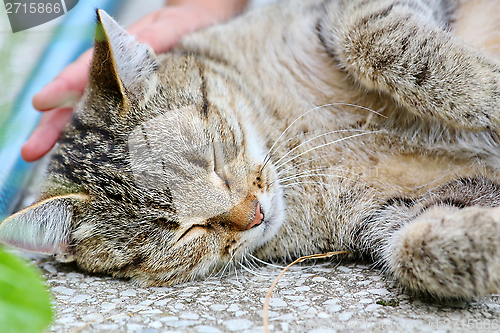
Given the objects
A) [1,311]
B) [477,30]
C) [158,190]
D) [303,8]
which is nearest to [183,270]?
[158,190]

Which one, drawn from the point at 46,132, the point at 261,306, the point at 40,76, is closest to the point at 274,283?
the point at 261,306

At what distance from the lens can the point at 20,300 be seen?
0.55m

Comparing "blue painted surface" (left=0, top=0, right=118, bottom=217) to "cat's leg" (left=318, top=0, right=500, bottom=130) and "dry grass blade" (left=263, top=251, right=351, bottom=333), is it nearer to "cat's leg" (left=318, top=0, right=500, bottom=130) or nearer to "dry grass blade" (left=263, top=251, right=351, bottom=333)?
"dry grass blade" (left=263, top=251, right=351, bottom=333)

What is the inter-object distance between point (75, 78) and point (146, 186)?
86cm

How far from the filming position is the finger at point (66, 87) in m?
1.58

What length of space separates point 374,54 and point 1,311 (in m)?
1.35

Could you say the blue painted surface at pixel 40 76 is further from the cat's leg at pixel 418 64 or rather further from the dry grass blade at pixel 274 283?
the cat's leg at pixel 418 64

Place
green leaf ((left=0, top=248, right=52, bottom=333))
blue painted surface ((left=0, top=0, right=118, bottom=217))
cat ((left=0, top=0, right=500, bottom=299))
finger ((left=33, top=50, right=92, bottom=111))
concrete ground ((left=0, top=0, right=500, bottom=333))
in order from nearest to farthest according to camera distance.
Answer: green leaf ((left=0, top=248, right=52, bottom=333))
concrete ground ((left=0, top=0, right=500, bottom=333))
blue painted surface ((left=0, top=0, right=118, bottom=217))
cat ((left=0, top=0, right=500, bottom=299))
finger ((left=33, top=50, right=92, bottom=111))

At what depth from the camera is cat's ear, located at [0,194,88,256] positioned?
121 cm

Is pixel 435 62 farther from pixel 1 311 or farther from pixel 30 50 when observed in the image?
pixel 1 311

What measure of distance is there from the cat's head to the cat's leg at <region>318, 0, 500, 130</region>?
55 centimetres

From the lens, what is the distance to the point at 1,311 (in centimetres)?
54

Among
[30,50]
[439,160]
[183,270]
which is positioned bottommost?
[183,270]

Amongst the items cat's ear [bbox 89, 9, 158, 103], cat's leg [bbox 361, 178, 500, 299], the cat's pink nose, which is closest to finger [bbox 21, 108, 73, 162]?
cat's ear [bbox 89, 9, 158, 103]
